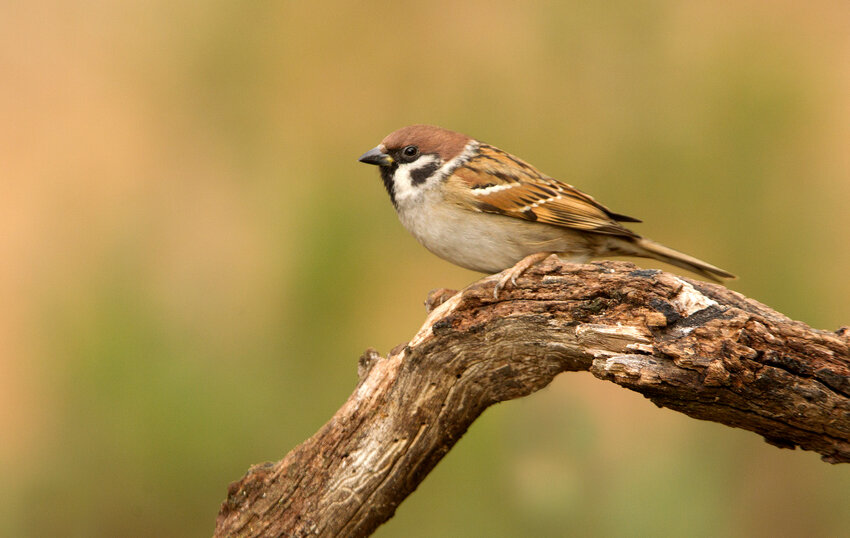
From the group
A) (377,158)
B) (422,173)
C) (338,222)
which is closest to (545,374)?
(422,173)

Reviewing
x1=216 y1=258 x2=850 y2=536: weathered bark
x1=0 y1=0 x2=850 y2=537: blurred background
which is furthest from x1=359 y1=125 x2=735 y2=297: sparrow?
x1=0 y1=0 x2=850 y2=537: blurred background

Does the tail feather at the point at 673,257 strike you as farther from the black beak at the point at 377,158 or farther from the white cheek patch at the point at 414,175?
the black beak at the point at 377,158

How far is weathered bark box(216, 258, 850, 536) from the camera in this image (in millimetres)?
1873

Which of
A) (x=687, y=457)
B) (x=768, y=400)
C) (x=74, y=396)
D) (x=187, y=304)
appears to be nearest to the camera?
(x=768, y=400)

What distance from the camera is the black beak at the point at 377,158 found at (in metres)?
3.18

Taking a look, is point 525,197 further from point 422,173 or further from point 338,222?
point 338,222

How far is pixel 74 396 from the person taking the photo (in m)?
3.80

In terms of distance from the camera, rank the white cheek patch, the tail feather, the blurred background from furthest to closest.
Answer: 1. the blurred background
2. the white cheek patch
3. the tail feather

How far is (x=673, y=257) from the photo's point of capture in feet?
9.79

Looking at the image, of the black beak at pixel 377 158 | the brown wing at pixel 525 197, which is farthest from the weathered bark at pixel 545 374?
the black beak at pixel 377 158

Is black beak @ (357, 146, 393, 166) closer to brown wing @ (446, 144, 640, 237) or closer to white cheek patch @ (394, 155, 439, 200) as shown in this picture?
white cheek patch @ (394, 155, 439, 200)

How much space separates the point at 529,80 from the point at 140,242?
2.05 m

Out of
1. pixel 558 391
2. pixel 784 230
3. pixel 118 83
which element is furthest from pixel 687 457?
pixel 118 83

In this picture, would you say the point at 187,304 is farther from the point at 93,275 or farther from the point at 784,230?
the point at 784,230
